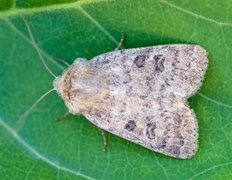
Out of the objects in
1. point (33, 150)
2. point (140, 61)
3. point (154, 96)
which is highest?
point (140, 61)

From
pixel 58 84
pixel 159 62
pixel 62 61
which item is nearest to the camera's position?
pixel 159 62

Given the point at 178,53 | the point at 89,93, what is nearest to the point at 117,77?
the point at 89,93

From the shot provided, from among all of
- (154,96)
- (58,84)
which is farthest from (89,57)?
(154,96)

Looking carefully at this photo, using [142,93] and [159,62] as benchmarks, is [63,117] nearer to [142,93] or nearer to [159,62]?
[142,93]

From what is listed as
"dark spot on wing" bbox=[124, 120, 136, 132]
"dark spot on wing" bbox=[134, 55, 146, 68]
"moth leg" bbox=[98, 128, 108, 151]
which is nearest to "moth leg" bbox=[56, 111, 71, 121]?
"moth leg" bbox=[98, 128, 108, 151]

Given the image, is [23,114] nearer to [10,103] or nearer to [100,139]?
[10,103]

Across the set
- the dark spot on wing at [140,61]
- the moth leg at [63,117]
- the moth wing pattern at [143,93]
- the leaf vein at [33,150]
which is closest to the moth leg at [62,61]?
the moth wing pattern at [143,93]
